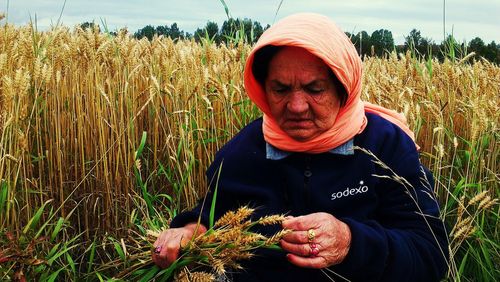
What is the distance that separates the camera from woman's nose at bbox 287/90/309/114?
162 cm

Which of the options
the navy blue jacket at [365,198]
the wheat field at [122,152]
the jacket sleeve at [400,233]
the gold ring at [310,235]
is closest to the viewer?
the gold ring at [310,235]

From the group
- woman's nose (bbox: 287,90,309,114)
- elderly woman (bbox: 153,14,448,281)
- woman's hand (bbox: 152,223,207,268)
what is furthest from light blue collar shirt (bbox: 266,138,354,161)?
woman's hand (bbox: 152,223,207,268)

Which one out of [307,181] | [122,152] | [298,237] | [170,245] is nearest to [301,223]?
[298,237]

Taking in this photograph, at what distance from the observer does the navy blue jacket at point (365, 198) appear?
168cm

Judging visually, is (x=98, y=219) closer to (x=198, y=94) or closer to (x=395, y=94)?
(x=198, y=94)

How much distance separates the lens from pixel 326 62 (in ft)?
5.17

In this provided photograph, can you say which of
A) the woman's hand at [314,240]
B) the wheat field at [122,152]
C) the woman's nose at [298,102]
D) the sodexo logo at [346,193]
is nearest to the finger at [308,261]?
the woman's hand at [314,240]

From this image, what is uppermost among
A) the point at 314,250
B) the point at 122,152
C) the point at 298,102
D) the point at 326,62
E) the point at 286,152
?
the point at 326,62

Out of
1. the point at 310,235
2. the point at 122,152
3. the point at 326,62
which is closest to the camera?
the point at 310,235

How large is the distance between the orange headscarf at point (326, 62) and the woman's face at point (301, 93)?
1.2 inches

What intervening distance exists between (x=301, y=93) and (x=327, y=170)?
0.23 meters

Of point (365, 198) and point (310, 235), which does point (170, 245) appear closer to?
point (310, 235)

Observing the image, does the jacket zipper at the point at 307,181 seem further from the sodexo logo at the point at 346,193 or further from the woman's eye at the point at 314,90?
the woman's eye at the point at 314,90

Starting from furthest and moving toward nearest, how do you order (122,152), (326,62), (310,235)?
(122,152), (326,62), (310,235)
